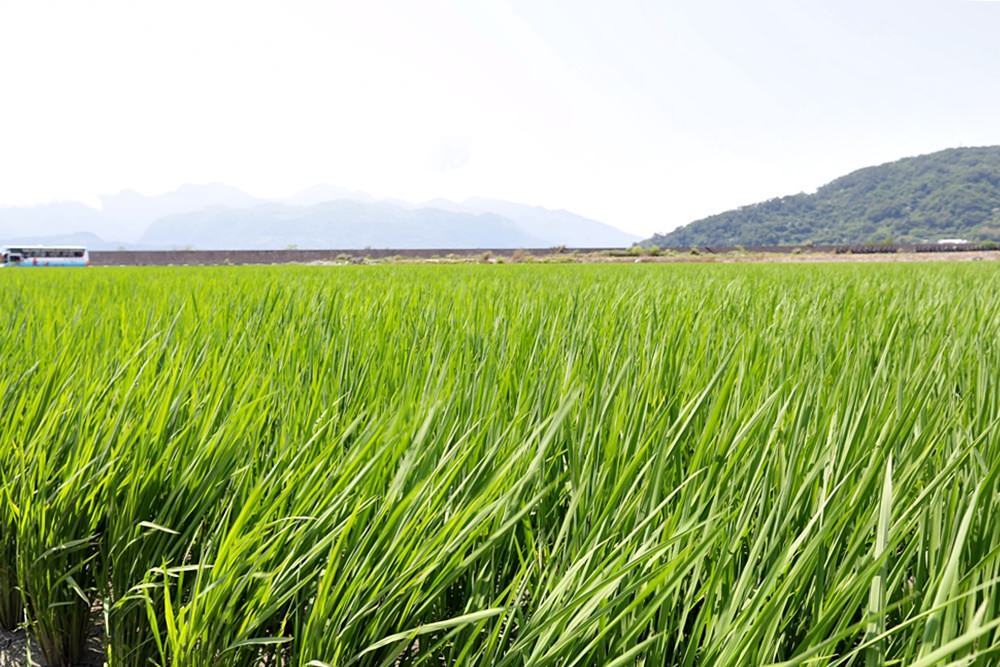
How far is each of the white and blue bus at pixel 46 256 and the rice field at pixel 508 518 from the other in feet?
94.8

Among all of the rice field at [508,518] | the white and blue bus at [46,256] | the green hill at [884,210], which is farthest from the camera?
the green hill at [884,210]

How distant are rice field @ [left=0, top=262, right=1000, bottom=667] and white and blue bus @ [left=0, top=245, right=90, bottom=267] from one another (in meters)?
28.9

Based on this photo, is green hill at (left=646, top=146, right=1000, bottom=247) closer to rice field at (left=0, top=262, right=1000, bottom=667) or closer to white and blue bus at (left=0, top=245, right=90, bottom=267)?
white and blue bus at (left=0, top=245, right=90, bottom=267)

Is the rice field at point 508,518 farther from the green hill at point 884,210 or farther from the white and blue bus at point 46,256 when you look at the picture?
the green hill at point 884,210

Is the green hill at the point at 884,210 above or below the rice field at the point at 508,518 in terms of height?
above

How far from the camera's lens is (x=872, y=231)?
356ft

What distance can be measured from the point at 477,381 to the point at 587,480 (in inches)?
12.1

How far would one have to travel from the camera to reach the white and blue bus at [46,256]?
→ 25.2 m

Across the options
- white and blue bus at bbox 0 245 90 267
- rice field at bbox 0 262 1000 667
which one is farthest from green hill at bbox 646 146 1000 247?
rice field at bbox 0 262 1000 667

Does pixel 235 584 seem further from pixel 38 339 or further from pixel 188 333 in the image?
pixel 38 339

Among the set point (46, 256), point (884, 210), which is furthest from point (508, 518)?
point (884, 210)

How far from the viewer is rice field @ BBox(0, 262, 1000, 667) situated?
1.60ft

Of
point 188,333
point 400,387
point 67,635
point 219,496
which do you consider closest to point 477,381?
point 400,387

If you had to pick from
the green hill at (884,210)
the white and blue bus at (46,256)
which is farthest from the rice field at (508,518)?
the green hill at (884,210)
